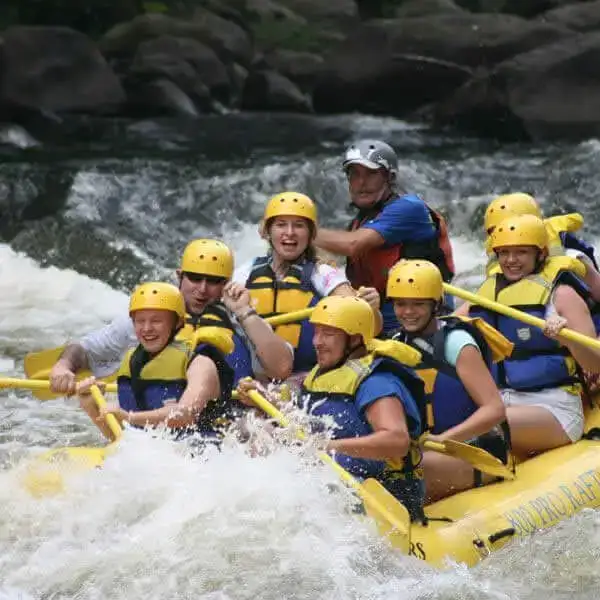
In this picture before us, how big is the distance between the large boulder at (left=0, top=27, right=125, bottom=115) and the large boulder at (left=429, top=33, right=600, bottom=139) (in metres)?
4.96

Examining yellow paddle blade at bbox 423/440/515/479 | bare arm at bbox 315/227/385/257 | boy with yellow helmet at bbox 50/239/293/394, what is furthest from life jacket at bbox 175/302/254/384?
yellow paddle blade at bbox 423/440/515/479

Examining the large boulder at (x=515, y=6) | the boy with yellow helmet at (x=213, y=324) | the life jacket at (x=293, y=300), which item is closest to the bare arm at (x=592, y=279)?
the life jacket at (x=293, y=300)

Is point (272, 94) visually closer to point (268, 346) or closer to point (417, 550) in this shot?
point (268, 346)

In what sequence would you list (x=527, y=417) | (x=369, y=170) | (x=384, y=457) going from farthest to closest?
(x=369, y=170)
(x=527, y=417)
(x=384, y=457)

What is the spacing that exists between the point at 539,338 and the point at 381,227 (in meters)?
0.93

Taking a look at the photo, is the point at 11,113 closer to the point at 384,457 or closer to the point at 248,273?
the point at 248,273

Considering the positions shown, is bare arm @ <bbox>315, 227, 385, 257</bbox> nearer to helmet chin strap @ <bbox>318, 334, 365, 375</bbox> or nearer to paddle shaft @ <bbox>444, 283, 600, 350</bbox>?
paddle shaft @ <bbox>444, 283, 600, 350</bbox>

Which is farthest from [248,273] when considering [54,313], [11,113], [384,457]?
[11,113]

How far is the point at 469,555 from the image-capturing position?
5367mm

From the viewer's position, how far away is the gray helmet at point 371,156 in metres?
6.57

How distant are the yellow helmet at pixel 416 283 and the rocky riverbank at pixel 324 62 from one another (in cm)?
1117

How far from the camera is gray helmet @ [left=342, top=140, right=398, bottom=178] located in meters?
6.57

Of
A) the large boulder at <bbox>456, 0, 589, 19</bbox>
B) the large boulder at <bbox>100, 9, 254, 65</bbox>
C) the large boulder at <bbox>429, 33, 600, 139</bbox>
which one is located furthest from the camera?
the large boulder at <bbox>100, 9, 254, 65</bbox>

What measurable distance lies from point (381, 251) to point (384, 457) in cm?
190
